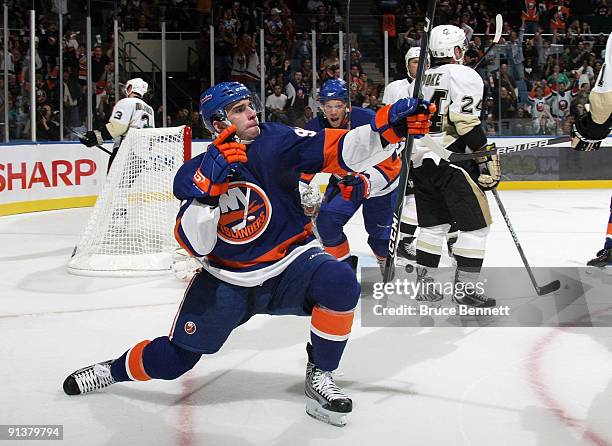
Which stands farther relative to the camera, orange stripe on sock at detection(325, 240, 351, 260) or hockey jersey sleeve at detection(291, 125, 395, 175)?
orange stripe on sock at detection(325, 240, 351, 260)

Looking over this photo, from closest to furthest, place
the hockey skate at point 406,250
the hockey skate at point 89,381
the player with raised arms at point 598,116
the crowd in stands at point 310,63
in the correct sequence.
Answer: the hockey skate at point 89,381 → the player with raised arms at point 598,116 → the hockey skate at point 406,250 → the crowd in stands at point 310,63

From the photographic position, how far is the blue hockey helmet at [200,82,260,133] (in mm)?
2613

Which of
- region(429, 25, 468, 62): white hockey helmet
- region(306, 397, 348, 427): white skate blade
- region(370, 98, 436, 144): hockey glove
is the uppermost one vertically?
region(429, 25, 468, 62): white hockey helmet

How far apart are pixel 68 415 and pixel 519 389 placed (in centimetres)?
138

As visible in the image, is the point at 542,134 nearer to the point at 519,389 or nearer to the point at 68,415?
the point at 519,389

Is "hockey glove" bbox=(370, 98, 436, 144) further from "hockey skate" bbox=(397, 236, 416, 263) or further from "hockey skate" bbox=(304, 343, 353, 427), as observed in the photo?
"hockey skate" bbox=(397, 236, 416, 263)

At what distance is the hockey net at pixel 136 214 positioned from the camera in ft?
16.8

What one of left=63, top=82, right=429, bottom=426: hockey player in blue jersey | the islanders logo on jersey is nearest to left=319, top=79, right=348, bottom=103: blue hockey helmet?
left=63, top=82, right=429, bottom=426: hockey player in blue jersey

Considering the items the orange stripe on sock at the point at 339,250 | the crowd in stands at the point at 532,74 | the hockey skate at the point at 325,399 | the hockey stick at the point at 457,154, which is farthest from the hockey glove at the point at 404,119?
the crowd in stands at the point at 532,74

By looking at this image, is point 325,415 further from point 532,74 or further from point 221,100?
point 532,74

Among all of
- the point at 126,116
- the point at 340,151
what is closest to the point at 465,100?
the point at 340,151

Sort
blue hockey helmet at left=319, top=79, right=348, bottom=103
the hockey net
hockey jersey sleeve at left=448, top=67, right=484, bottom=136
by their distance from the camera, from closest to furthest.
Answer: hockey jersey sleeve at left=448, top=67, right=484, bottom=136 → blue hockey helmet at left=319, top=79, right=348, bottom=103 → the hockey net

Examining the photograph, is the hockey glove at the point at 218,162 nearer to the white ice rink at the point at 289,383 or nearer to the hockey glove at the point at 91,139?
the white ice rink at the point at 289,383

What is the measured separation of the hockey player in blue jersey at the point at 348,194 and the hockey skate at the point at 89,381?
166cm
